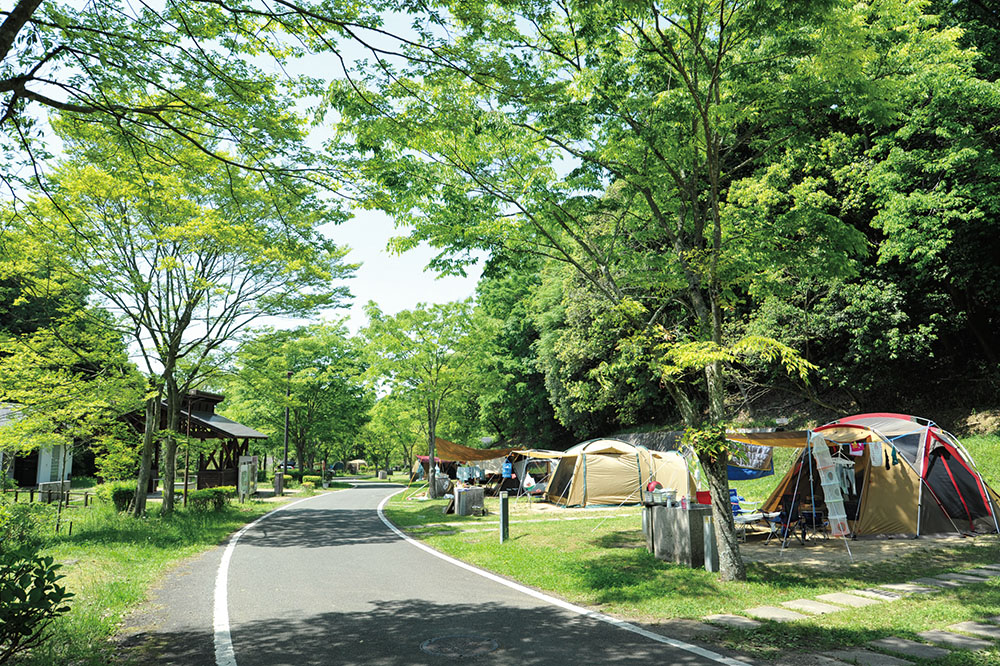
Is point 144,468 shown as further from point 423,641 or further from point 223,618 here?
point 423,641

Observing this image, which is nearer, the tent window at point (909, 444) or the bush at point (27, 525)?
the bush at point (27, 525)

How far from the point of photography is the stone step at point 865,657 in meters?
4.91

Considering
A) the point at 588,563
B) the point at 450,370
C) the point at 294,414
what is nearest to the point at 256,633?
the point at 588,563

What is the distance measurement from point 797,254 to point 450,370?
19125 millimetres

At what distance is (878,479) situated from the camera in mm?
12203

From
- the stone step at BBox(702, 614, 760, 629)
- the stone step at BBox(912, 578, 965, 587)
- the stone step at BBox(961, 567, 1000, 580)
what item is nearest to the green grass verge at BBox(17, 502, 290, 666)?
the stone step at BBox(702, 614, 760, 629)

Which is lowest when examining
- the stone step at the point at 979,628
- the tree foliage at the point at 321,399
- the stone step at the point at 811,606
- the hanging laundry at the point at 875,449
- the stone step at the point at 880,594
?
the stone step at the point at 880,594

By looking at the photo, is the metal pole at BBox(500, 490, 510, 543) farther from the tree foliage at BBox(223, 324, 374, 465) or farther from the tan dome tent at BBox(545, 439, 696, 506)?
the tree foliage at BBox(223, 324, 374, 465)

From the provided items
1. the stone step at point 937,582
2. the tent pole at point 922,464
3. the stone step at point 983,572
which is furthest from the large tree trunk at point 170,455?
the tent pole at point 922,464

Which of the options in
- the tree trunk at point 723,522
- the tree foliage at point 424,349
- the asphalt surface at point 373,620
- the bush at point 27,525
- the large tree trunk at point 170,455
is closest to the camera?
the asphalt surface at point 373,620

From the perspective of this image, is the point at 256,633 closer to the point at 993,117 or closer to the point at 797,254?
the point at 797,254

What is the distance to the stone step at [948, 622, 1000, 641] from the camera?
5598 mm

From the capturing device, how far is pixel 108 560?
10188mm

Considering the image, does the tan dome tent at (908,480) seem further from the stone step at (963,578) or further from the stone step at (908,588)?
the stone step at (908,588)
